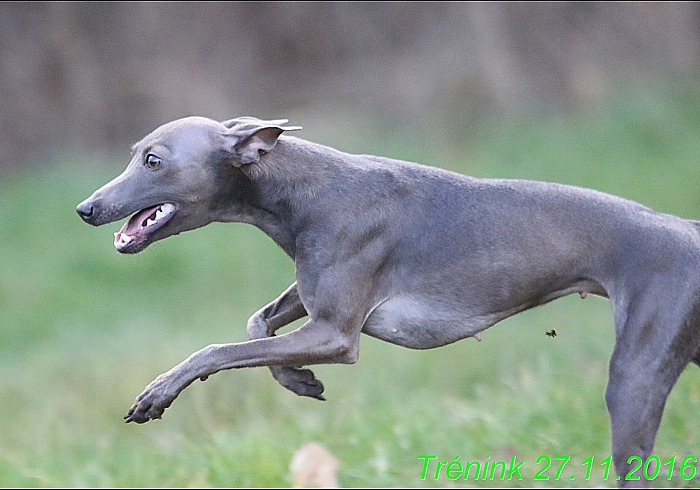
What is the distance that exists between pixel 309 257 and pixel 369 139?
31.1ft

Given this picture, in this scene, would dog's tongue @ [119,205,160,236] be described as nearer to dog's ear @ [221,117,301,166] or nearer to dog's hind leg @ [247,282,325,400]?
dog's ear @ [221,117,301,166]

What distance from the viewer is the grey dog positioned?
4.36 m

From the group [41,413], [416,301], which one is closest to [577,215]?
[416,301]

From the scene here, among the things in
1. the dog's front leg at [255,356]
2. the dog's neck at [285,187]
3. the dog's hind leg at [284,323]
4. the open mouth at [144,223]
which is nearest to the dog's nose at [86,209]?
the open mouth at [144,223]

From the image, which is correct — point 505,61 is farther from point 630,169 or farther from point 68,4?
point 68,4

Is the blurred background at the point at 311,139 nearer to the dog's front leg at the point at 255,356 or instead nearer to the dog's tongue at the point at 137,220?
the dog's front leg at the point at 255,356

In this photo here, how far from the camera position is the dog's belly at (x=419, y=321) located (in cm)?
467

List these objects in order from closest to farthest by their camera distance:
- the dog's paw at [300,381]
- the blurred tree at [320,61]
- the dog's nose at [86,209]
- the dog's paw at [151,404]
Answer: the dog's paw at [151,404]
the dog's nose at [86,209]
the dog's paw at [300,381]
the blurred tree at [320,61]

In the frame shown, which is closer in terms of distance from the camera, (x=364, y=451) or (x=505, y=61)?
(x=364, y=451)

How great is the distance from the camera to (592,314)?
9836 millimetres

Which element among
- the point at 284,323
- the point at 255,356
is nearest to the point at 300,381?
the point at 284,323

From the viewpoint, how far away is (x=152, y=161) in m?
4.50

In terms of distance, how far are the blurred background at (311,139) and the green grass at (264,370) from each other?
27mm

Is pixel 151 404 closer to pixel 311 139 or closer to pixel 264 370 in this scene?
pixel 264 370
